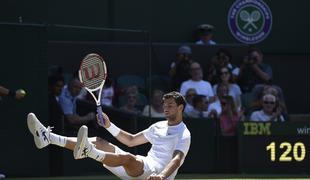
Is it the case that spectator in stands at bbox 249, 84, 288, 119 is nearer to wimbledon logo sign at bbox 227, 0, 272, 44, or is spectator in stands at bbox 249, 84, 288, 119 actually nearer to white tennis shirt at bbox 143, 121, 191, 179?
wimbledon logo sign at bbox 227, 0, 272, 44

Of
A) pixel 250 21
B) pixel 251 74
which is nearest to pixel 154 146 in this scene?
pixel 251 74

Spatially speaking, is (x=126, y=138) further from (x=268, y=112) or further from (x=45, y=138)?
(x=268, y=112)

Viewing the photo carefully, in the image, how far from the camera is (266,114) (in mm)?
14539

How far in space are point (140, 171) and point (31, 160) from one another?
12.8ft

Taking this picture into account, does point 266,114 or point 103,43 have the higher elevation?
point 103,43

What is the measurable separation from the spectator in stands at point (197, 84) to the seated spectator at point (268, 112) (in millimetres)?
865

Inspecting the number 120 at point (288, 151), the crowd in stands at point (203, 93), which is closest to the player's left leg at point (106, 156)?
the crowd in stands at point (203, 93)

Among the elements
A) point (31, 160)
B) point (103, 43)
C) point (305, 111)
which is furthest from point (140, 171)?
point (305, 111)

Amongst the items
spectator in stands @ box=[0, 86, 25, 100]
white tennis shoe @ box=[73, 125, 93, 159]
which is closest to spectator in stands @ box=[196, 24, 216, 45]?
spectator in stands @ box=[0, 86, 25, 100]

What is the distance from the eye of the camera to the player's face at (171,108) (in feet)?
30.1

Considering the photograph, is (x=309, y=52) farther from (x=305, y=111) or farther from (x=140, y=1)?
(x=140, y=1)

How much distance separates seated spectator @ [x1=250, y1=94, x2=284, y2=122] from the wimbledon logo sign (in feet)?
12.6

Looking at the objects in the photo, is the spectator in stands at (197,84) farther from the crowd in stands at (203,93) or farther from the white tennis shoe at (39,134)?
the white tennis shoe at (39,134)

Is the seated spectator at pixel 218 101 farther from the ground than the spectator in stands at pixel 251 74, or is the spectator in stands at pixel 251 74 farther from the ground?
the spectator in stands at pixel 251 74
